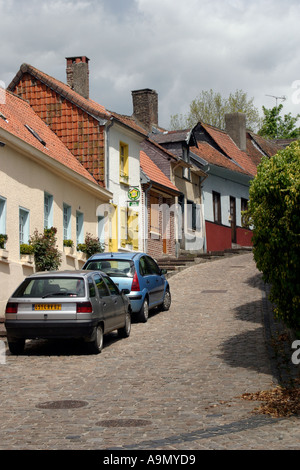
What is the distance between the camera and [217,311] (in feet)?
64.8

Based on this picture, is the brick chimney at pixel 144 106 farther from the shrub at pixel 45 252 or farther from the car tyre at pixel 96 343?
the car tyre at pixel 96 343

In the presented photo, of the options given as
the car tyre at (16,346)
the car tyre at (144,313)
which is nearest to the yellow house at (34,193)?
the car tyre at (144,313)

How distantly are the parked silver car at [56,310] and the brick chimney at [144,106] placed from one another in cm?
3089

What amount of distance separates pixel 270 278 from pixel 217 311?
8418 millimetres

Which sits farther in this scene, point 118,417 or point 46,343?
point 46,343

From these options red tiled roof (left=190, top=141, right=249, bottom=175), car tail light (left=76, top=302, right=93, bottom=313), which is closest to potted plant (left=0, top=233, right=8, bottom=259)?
car tail light (left=76, top=302, right=93, bottom=313)

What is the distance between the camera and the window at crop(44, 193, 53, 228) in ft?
77.7

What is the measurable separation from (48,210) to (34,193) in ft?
5.66

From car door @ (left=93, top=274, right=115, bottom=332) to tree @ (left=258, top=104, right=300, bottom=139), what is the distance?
156ft

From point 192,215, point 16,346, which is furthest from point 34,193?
point 192,215

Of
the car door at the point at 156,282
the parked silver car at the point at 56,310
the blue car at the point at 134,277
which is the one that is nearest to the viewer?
the parked silver car at the point at 56,310

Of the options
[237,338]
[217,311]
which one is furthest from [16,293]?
[217,311]

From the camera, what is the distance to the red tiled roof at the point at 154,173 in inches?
1372
